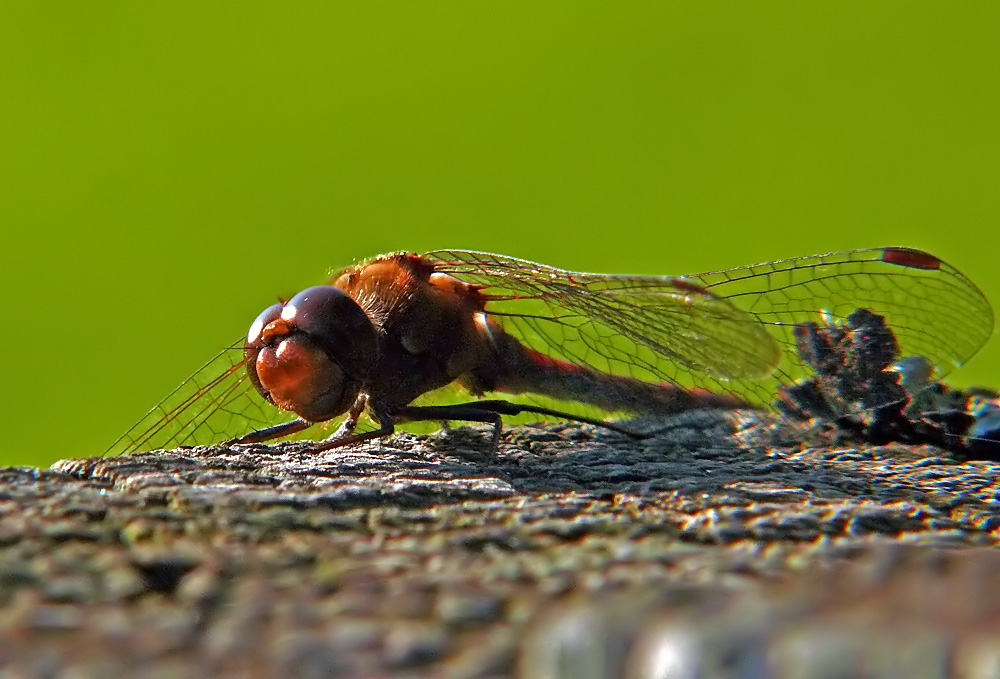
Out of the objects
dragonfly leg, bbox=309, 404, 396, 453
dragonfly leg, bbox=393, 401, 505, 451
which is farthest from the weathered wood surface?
dragonfly leg, bbox=393, 401, 505, 451

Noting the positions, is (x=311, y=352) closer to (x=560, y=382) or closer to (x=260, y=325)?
(x=260, y=325)

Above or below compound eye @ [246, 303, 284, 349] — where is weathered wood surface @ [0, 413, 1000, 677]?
below

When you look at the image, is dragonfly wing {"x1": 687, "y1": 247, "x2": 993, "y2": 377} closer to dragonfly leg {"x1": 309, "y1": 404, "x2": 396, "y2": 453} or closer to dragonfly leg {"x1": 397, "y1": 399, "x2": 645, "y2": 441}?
dragonfly leg {"x1": 397, "y1": 399, "x2": 645, "y2": 441}

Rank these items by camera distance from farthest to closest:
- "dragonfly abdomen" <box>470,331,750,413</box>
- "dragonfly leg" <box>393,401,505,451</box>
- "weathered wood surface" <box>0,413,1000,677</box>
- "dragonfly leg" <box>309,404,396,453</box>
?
"dragonfly abdomen" <box>470,331,750,413</box>, "dragonfly leg" <box>393,401,505,451</box>, "dragonfly leg" <box>309,404,396,453</box>, "weathered wood surface" <box>0,413,1000,677</box>

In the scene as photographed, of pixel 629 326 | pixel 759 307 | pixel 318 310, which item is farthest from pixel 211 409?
pixel 759 307

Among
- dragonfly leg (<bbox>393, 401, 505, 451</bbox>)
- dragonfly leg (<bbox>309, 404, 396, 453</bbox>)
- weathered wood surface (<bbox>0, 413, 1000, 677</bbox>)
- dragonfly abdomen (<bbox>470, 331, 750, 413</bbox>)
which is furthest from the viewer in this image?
dragonfly abdomen (<bbox>470, 331, 750, 413</bbox>)

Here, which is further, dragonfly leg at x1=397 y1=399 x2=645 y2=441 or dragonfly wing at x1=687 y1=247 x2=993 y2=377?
dragonfly wing at x1=687 y1=247 x2=993 y2=377

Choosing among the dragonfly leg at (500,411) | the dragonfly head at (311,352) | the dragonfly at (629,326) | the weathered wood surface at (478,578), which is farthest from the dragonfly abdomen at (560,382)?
the weathered wood surface at (478,578)
